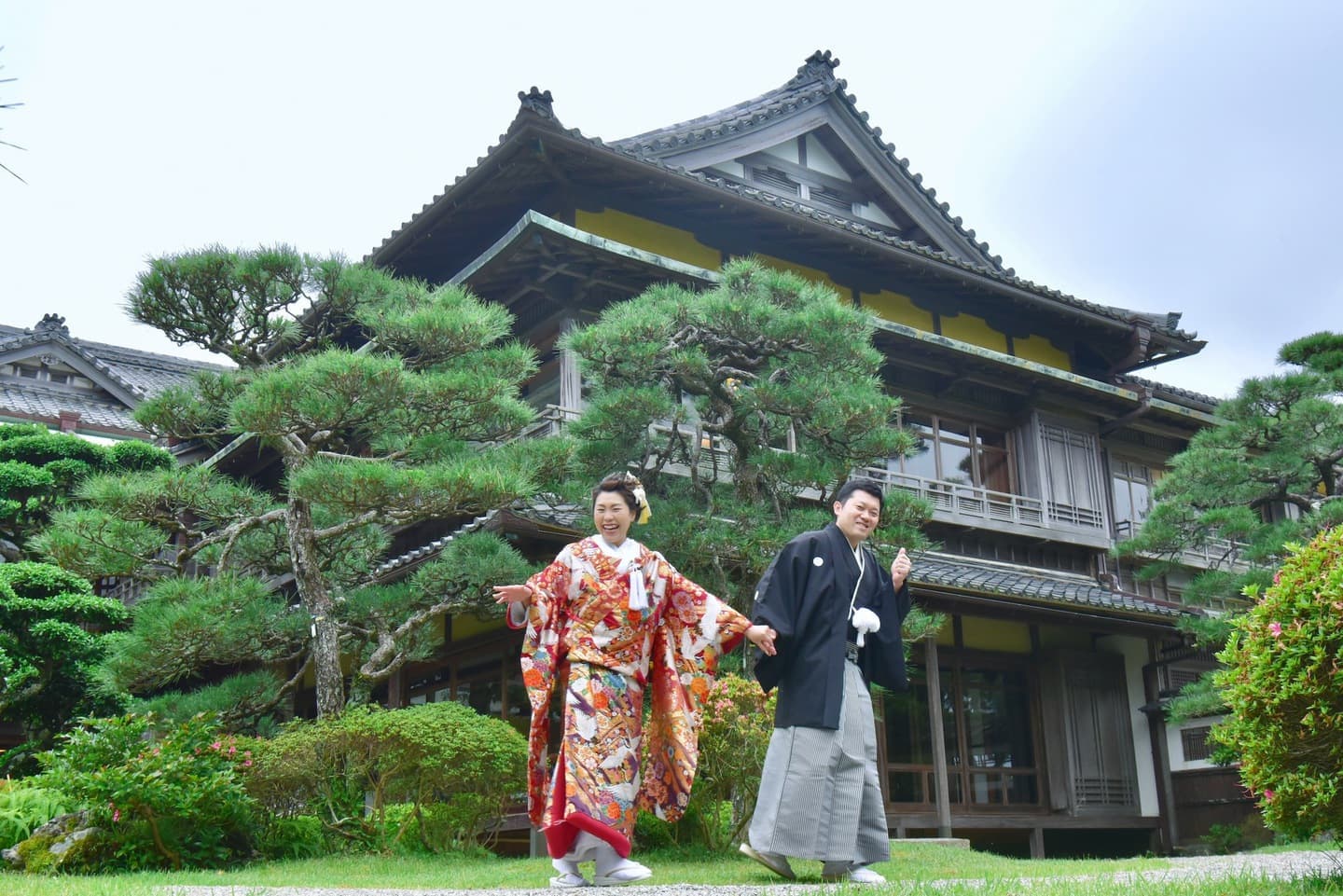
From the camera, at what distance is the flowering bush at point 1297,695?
15.6 ft

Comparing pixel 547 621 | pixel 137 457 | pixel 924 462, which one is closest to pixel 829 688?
pixel 547 621

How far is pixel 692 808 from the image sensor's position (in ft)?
25.6

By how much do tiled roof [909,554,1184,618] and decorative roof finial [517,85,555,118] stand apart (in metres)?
5.69

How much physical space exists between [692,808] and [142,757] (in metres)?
3.41

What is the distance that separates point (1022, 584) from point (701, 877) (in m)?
9.00

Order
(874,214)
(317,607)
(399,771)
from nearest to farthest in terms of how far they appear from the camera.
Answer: (399,771), (317,607), (874,214)

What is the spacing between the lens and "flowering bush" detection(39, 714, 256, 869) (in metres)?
7.64

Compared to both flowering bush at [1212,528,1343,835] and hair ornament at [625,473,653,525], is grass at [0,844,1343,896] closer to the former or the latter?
flowering bush at [1212,528,1343,835]

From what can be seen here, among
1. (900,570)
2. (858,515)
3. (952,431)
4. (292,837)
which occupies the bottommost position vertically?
(292,837)

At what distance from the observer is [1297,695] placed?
4801mm

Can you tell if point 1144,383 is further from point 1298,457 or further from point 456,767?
point 456,767

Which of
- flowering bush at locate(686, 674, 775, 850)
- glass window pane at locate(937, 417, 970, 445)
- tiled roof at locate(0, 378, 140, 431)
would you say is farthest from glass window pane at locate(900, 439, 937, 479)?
tiled roof at locate(0, 378, 140, 431)

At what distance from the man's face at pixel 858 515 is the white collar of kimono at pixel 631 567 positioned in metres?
0.99

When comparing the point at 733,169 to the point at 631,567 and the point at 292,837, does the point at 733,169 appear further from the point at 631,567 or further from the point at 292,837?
the point at 631,567
